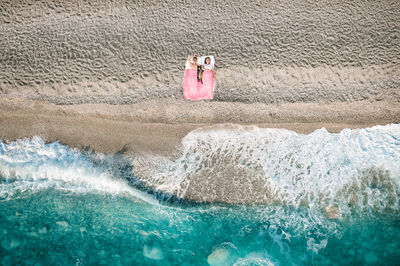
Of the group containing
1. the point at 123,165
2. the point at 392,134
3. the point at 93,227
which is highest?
the point at 392,134

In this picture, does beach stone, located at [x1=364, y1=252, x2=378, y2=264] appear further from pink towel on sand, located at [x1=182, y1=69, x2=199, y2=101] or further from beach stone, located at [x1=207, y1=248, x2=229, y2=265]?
pink towel on sand, located at [x1=182, y1=69, x2=199, y2=101]

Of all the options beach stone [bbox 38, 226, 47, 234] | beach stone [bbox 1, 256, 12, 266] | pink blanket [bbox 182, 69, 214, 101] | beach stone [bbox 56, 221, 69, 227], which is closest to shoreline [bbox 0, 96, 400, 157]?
pink blanket [bbox 182, 69, 214, 101]

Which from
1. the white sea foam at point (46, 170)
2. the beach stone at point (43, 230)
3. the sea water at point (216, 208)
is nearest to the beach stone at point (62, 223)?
the sea water at point (216, 208)

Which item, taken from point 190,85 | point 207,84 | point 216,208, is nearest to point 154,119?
point 190,85

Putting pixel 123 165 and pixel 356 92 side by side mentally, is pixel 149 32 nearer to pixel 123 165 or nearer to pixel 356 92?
pixel 123 165

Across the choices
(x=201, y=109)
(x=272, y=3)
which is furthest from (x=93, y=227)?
(x=272, y=3)
